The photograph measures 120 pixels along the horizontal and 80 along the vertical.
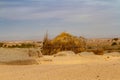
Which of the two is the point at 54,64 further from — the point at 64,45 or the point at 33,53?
the point at 64,45

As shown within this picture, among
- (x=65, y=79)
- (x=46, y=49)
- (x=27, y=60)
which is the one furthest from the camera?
(x=46, y=49)

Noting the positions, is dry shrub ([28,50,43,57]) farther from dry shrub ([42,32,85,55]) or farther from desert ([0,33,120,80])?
dry shrub ([42,32,85,55])

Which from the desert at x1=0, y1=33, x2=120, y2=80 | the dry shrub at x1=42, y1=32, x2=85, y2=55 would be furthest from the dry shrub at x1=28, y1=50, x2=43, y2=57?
the dry shrub at x1=42, y1=32, x2=85, y2=55

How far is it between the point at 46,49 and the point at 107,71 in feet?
70.4

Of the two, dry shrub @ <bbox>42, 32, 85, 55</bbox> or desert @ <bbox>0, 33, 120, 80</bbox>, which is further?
dry shrub @ <bbox>42, 32, 85, 55</bbox>

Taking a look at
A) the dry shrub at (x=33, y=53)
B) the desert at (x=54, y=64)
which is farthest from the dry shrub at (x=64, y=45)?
the dry shrub at (x=33, y=53)

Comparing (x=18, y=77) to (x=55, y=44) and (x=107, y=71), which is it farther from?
(x=55, y=44)

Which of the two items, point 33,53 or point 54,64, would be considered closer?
point 54,64

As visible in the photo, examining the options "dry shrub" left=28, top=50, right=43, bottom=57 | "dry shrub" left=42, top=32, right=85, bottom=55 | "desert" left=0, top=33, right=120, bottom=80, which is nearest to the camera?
"desert" left=0, top=33, right=120, bottom=80

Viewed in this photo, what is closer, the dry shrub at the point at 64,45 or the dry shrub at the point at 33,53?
the dry shrub at the point at 33,53

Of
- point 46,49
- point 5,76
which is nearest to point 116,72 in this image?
point 5,76

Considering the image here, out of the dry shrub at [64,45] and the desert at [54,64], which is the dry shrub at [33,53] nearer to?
the desert at [54,64]

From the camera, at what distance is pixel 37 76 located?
1430 centimetres

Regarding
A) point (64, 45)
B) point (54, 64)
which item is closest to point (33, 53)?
point (54, 64)
